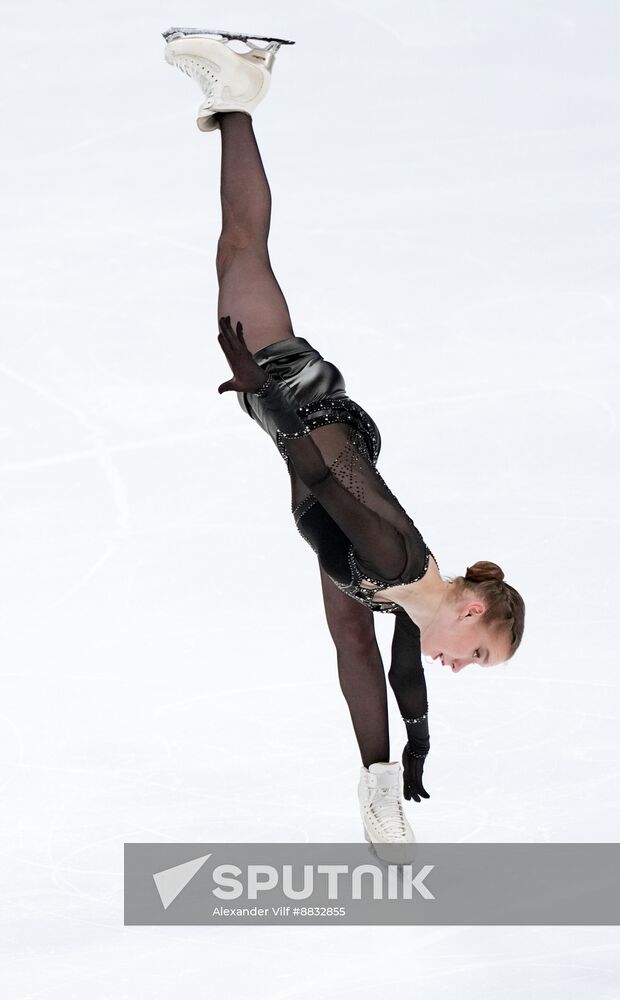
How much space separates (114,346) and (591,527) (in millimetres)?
2356

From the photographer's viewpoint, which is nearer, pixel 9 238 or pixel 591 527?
pixel 591 527

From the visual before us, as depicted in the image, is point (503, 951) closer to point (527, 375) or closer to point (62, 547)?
point (62, 547)

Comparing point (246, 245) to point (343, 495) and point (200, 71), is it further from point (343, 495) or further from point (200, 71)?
point (343, 495)

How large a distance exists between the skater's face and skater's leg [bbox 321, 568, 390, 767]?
14.9 inches

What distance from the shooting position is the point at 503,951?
2.90 meters

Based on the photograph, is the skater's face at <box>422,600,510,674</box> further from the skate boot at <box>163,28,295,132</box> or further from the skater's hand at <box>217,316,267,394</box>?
the skate boot at <box>163,28,295,132</box>

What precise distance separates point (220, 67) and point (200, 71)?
8 centimetres

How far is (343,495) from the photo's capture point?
9.49 feet

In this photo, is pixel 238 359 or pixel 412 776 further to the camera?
pixel 412 776

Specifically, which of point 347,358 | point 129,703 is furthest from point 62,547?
point 347,358

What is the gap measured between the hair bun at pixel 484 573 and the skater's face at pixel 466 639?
0.09 metres

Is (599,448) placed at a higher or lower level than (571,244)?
lower

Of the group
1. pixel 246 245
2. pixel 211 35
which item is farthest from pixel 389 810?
pixel 211 35

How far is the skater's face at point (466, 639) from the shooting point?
10.2 feet
